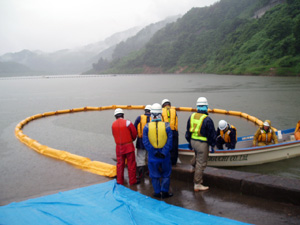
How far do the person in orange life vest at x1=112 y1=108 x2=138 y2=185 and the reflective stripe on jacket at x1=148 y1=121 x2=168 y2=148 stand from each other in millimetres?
1081

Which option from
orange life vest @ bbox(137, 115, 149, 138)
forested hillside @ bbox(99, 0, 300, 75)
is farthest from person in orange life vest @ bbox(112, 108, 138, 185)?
forested hillside @ bbox(99, 0, 300, 75)

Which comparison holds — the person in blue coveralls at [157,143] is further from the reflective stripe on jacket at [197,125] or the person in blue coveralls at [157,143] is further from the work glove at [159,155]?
the reflective stripe on jacket at [197,125]

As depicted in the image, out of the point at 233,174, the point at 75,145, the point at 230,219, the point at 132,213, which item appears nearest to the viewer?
the point at 230,219

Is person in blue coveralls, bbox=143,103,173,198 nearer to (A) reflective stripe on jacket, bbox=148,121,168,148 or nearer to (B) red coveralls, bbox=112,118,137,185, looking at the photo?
(A) reflective stripe on jacket, bbox=148,121,168,148

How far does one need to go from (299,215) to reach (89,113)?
19194 millimetres

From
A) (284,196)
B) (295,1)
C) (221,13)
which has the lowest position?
(284,196)

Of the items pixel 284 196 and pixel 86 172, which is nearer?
pixel 284 196

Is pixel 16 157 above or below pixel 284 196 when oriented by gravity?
below

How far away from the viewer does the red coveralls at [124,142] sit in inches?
230

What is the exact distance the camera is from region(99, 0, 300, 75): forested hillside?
181 ft

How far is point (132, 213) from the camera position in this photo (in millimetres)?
4461

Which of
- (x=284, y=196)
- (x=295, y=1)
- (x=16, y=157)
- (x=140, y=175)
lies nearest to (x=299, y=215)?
(x=284, y=196)

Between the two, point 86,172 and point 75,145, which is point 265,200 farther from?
point 75,145

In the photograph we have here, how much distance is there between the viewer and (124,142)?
5.91m
